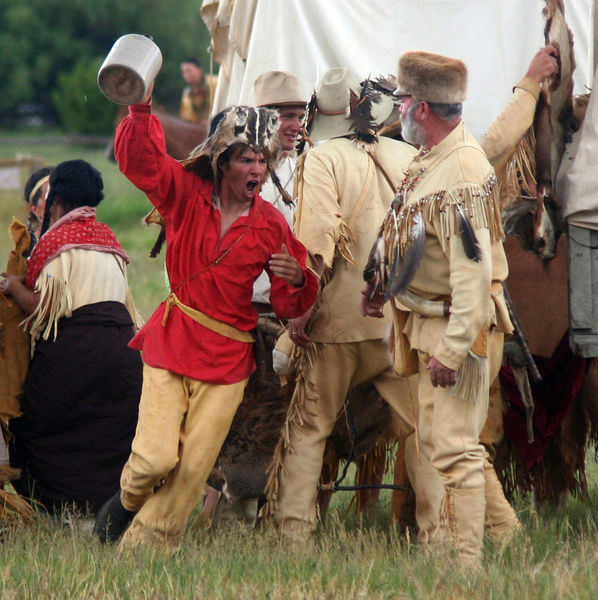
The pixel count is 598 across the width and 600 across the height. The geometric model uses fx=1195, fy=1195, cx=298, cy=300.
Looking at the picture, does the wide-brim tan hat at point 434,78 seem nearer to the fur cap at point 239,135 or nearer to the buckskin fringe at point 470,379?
the fur cap at point 239,135

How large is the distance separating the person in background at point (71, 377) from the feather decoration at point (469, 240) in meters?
1.97

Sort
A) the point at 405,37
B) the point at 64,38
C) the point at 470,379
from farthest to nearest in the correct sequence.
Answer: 1. the point at 64,38
2. the point at 405,37
3. the point at 470,379

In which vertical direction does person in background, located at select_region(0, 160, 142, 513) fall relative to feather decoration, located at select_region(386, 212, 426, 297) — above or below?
below

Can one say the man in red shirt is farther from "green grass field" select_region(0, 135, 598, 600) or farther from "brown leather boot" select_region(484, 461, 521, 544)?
"brown leather boot" select_region(484, 461, 521, 544)

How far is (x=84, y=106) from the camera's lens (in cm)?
4150

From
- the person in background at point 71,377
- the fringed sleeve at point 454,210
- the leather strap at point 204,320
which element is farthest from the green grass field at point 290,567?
the fringed sleeve at point 454,210

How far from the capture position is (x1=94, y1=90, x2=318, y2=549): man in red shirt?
464 centimetres

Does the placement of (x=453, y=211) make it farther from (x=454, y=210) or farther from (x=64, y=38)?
(x=64, y=38)

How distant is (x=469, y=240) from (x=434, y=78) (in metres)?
0.63

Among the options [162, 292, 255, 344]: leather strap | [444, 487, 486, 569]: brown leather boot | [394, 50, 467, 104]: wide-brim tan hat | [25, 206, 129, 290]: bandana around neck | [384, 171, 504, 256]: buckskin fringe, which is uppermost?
[394, 50, 467, 104]: wide-brim tan hat

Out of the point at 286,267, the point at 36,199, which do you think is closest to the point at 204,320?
the point at 286,267

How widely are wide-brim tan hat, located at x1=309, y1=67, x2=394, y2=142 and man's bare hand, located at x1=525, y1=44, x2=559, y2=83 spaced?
2.13 feet

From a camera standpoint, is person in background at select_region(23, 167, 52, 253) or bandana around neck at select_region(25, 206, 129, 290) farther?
person in background at select_region(23, 167, 52, 253)

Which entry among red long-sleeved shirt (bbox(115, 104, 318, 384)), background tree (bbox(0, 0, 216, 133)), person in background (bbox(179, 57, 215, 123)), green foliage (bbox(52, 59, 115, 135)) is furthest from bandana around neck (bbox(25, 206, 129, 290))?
background tree (bbox(0, 0, 216, 133))
